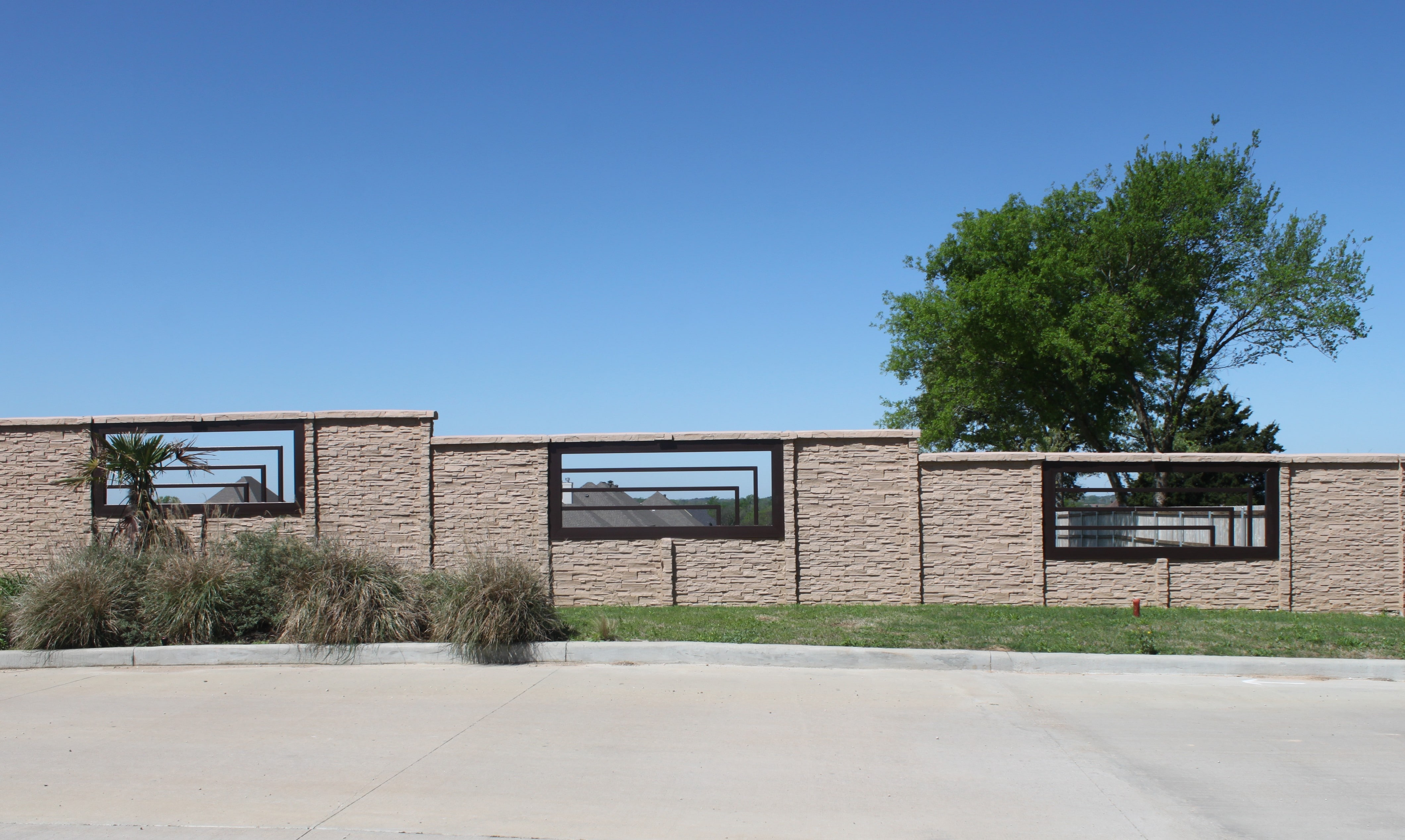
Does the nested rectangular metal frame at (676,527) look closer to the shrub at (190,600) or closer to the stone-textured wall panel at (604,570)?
the stone-textured wall panel at (604,570)

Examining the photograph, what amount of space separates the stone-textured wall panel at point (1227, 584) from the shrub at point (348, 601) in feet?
36.2

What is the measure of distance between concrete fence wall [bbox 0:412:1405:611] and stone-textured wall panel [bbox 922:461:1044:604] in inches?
0.8

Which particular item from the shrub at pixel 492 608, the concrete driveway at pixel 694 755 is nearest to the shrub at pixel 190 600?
the concrete driveway at pixel 694 755

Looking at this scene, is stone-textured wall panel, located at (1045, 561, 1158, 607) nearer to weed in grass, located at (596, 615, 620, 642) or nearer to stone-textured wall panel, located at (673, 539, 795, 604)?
stone-textured wall panel, located at (673, 539, 795, 604)

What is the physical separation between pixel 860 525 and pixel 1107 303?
2059 cm

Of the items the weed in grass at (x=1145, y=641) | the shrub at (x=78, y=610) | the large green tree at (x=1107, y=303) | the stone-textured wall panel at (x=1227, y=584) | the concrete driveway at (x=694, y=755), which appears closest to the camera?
the concrete driveway at (x=694, y=755)

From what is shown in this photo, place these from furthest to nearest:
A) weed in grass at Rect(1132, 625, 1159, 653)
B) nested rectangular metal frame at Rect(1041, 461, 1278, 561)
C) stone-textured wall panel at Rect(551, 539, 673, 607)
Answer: nested rectangular metal frame at Rect(1041, 461, 1278, 561), stone-textured wall panel at Rect(551, 539, 673, 607), weed in grass at Rect(1132, 625, 1159, 653)

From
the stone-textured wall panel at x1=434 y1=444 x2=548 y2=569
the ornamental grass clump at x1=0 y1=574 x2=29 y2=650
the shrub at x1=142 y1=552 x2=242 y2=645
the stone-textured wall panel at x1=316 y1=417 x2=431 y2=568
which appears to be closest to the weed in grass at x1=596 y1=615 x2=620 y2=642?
the stone-textured wall panel at x1=434 y1=444 x2=548 y2=569

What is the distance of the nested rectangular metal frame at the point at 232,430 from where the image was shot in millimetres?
14234

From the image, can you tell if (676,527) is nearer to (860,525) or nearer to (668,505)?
(668,505)

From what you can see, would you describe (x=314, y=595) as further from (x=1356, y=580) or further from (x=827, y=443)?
(x=1356, y=580)

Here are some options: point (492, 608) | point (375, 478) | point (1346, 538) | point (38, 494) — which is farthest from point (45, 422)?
point (1346, 538)

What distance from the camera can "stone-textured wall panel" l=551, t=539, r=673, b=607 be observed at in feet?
46.3

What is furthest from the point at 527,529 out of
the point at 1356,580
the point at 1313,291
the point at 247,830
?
the point at 1313,291
